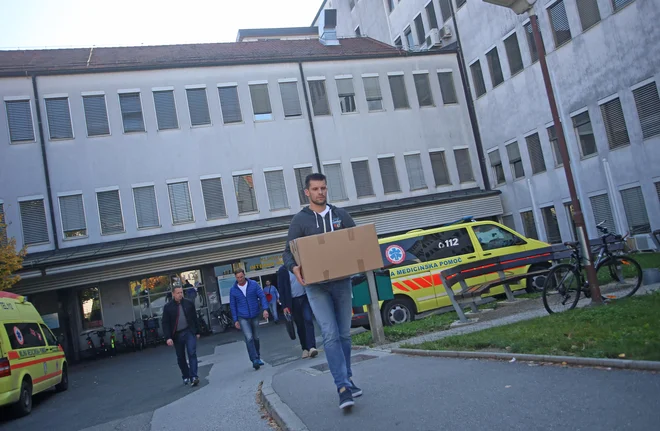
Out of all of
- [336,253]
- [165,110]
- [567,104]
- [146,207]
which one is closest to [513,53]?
[567,104]

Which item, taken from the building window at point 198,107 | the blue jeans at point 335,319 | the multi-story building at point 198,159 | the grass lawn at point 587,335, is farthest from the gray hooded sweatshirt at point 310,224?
the building window at point 198,107

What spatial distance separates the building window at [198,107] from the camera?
27.9 metres

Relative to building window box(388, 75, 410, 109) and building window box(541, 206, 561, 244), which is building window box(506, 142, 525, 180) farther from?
building window box(388, 75, 410, 109)

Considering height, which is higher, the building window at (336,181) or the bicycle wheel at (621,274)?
the building window at (336,181)

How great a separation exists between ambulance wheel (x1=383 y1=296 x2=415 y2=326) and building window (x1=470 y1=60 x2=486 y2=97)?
63.1 ft

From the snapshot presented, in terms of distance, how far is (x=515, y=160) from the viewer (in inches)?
1141

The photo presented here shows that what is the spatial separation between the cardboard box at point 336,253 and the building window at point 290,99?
2409 centimetres

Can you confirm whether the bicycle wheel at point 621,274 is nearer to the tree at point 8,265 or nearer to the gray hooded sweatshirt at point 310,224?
the gray hooded sweatshirt at point 310,224

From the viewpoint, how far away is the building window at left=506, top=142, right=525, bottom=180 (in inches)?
1126

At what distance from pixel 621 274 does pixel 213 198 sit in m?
20.1

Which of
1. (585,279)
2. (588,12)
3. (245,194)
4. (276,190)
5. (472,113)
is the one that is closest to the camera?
(585,279)

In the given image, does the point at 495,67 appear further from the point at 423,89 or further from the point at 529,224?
the point at 529,224

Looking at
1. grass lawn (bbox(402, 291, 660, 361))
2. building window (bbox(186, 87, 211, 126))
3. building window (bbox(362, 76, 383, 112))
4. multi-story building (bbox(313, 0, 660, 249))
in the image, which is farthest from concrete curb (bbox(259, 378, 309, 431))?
building window (bbox(362, 76, 383, 112))

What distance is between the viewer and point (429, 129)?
31.3m
